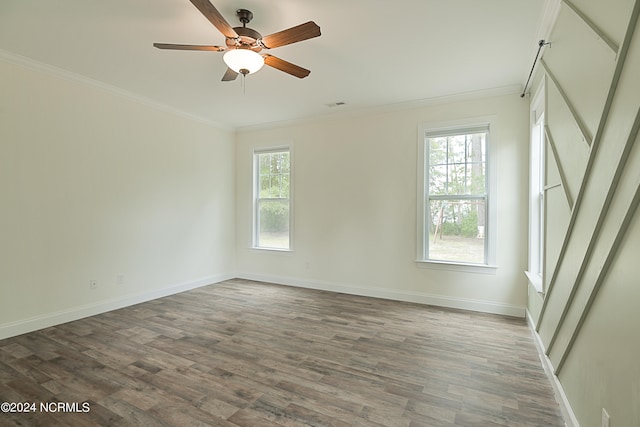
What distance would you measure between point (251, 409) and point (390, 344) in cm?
148

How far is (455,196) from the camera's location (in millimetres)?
4117

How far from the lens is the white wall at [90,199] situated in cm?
312

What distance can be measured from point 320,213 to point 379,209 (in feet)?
3.23

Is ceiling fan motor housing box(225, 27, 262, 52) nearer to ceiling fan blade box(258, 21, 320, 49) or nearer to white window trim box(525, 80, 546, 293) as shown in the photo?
ceiling fan blade box(258, 21, 320, 49)

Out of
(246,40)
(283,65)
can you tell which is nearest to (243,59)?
(246,40)

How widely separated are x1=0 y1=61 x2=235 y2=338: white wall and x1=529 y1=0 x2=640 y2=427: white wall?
462cm

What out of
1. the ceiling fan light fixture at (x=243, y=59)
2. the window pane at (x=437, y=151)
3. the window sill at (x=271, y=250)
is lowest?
the window sill at (x=271, y=250)

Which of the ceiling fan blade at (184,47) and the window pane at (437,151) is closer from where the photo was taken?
the ceiling fan blade at (184,47)

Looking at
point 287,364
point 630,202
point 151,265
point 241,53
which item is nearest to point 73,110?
point 151,265

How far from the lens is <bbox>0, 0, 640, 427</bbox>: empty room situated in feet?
5.94

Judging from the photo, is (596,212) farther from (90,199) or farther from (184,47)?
(90,199)

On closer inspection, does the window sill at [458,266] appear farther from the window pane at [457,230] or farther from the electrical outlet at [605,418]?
the electrical outlet at [605,418]

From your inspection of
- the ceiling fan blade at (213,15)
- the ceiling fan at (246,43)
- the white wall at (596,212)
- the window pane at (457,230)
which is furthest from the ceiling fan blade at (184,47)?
the window pane at (457,230)

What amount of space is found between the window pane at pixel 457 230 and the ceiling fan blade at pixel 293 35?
9.50 ft
